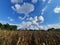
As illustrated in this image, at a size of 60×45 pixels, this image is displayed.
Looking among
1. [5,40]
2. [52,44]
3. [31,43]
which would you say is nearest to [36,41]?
[31,43]

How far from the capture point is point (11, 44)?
12.1 ft

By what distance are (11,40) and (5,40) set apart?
0.43ft

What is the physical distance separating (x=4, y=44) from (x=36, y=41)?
2.20 ft

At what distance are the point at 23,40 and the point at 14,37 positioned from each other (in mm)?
308

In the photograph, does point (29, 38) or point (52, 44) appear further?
point (29, 38)

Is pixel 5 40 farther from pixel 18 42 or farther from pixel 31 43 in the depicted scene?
pixel 31 43

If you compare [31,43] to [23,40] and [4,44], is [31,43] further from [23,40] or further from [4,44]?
[4,44]

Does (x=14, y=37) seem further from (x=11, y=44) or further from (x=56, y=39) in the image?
(x=56, y=39)

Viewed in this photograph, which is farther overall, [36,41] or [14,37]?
[14,37]

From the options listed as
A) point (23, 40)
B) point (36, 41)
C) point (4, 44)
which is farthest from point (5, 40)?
point (36, 41)

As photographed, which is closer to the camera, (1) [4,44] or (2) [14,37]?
(1) [4,44]

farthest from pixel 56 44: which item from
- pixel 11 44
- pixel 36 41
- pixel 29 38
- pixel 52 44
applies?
pixel 11 44

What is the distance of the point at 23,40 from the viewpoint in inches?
148

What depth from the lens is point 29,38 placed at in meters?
3.93
